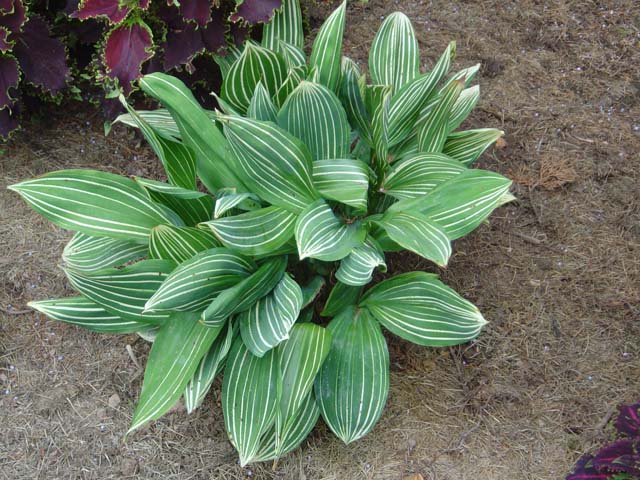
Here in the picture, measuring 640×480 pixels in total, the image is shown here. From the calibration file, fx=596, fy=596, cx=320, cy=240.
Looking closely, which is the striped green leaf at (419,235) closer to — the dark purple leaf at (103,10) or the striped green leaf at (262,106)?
the striped green leaf at (262,106)


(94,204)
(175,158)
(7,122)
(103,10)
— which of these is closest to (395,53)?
(175,158)

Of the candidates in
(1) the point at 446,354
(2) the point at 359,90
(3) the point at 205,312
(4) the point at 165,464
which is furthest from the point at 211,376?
(2) the point at 359,90

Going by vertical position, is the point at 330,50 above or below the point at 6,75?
above

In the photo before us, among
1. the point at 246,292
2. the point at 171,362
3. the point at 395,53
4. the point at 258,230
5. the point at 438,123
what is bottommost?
the point at 171,362

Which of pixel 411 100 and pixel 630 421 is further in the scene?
pixel 411 100

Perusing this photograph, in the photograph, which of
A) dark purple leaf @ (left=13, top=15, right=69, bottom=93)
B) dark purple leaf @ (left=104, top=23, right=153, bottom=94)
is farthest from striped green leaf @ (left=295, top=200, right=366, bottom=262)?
dark purple leaf @ (left=13, top=15, right=69, bottom=93)

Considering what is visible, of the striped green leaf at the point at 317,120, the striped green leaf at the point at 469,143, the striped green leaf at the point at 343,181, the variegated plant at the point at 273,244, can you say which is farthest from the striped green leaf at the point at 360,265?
the striped green leaf at the point at 469,143

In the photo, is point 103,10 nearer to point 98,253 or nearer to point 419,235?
point 98,253

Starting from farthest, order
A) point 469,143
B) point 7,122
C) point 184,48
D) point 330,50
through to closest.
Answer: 1. point 7,122
2. point 184,48
3. point 469,143
4. point 330,50
